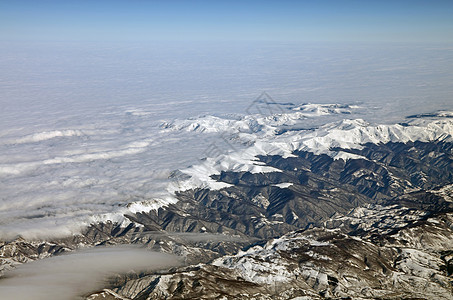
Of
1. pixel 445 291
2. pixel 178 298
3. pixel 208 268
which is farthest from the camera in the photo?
pixel 208 268

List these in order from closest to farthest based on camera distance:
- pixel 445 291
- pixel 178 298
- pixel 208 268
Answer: pixel 178 298 < pixel 445 291 < pixel 208 268

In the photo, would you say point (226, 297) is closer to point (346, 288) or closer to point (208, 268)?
point (208, 268)

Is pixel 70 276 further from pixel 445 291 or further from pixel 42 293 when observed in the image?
pixel 445 291

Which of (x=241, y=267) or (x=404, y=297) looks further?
(x=241, y=267)

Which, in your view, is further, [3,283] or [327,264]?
[327,264]

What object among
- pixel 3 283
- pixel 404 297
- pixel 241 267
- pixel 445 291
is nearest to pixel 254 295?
pixel 241 267

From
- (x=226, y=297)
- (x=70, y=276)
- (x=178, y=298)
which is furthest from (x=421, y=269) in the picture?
(x=70, y=276)

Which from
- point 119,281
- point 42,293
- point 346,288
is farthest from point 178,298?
point 346,288

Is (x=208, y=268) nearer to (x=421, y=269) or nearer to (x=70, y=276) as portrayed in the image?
(x=70, y=276)
